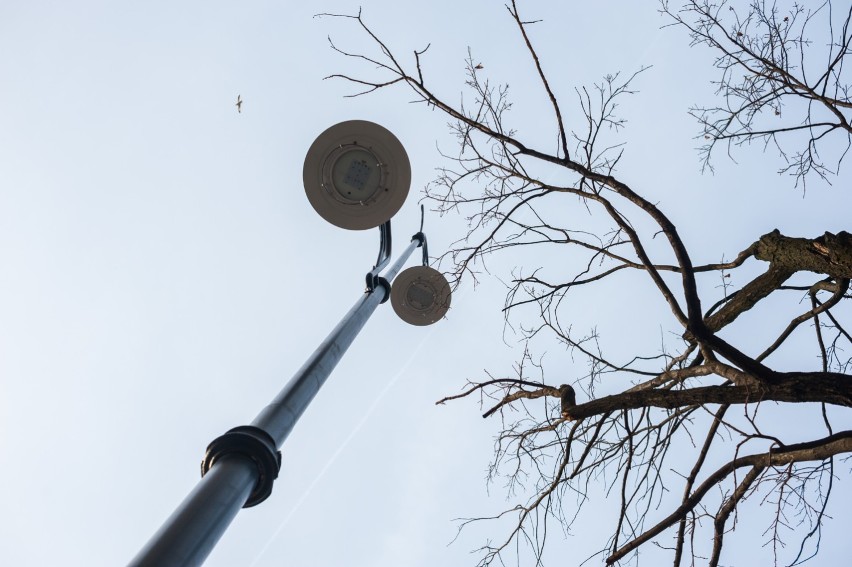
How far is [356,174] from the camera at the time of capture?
532cm

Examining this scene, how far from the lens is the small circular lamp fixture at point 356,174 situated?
5.15 metres

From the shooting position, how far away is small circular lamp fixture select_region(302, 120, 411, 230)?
515cm

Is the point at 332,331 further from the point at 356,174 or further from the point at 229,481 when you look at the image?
the point at 229,481

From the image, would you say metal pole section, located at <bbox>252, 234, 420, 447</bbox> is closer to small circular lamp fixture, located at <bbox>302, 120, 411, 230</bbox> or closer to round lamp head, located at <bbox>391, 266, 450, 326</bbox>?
small circular lamp fixture, located at <bbox>302, 120, 411, 230</bbox>

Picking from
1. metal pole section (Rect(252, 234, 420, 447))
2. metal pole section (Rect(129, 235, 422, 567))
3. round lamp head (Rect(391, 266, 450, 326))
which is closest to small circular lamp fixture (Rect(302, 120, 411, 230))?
metal pole section (Rect(252, 234, 420, 447))

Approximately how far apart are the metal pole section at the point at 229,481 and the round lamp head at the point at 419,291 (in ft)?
10.6

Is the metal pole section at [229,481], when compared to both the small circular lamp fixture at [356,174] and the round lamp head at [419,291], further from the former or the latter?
the round lamp head at [419,291]

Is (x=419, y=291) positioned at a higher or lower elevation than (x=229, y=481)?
higher

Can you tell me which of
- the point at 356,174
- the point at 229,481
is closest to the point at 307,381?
the point at 229,481

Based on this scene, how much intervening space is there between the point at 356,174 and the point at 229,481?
12.0ft

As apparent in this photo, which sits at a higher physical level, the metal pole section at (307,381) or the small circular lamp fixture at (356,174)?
the small circular lamp fixture at (356,174)

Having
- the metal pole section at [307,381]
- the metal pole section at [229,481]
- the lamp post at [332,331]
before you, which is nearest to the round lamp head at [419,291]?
the lamp post at [332,331]

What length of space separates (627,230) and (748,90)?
198 centimetres

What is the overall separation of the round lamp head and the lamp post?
14mm
